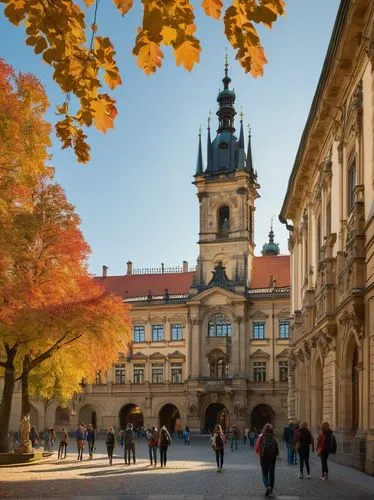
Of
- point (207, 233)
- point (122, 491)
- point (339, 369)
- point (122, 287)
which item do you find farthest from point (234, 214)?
point (122, 491)

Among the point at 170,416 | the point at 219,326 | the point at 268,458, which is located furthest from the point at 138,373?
the point at 268,458

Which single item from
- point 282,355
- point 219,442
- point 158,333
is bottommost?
point 219,442

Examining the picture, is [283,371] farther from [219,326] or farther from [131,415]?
[131,415]

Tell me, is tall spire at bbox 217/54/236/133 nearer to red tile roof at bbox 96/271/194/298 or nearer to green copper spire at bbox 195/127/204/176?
green copper spire at bbox 195/127/204/176

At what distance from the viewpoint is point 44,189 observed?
30203 millimetres

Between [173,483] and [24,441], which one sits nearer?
[173,483]

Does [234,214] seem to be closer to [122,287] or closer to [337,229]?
[122,287]

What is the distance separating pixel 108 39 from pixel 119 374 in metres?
69.6

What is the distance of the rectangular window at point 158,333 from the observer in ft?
245

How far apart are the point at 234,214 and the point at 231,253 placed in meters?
3.76

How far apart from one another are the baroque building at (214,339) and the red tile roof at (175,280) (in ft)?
0.73

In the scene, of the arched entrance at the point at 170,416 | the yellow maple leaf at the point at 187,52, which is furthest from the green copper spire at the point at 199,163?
the yellow maple leaf at the point at 187,52

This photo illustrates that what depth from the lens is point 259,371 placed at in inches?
2785

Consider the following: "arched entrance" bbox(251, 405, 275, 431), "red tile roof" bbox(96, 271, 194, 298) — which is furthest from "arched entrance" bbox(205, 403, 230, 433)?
"red tile roof" bbox(96, 271, 194, 298)
